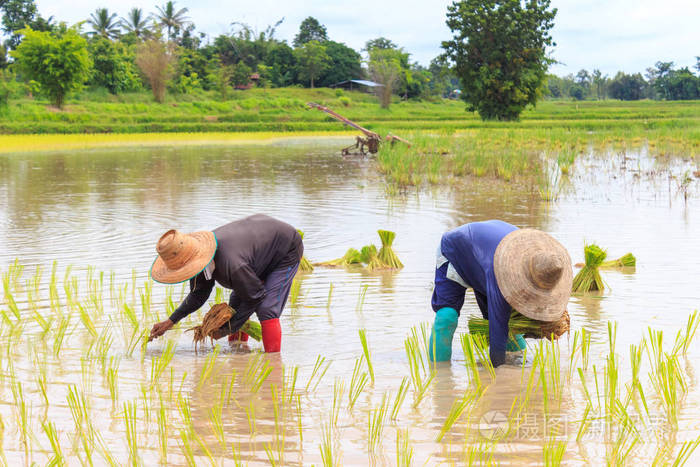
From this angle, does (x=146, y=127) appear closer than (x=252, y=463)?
No

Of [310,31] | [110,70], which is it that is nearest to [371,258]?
[110,70]

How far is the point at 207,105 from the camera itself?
137 feet

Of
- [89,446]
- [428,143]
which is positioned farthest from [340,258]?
[428,143]

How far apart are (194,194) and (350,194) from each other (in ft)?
7.46

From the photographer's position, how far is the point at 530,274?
10.2 ft

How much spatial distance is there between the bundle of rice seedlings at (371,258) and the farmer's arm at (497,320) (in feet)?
9.50

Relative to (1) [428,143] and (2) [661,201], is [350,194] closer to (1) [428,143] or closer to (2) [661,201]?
(2) [661,201]

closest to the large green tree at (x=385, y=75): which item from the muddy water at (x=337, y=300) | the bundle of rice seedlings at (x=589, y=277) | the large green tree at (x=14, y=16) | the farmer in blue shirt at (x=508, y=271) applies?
the large green tree at (x=14, y=16)

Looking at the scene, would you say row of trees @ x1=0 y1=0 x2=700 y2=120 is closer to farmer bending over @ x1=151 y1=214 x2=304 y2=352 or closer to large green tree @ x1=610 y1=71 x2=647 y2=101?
large green tree @ x1=610 y1=71 x2=647 y2=101

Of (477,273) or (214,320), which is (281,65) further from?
(477,273)

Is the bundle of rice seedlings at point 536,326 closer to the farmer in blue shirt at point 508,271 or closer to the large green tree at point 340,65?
the farmer in blue shirt at point 508,271

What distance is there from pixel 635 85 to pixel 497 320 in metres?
81.5

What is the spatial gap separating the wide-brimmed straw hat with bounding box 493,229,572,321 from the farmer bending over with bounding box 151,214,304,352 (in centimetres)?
117

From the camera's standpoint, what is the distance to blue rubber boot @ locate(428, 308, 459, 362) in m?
3.64
